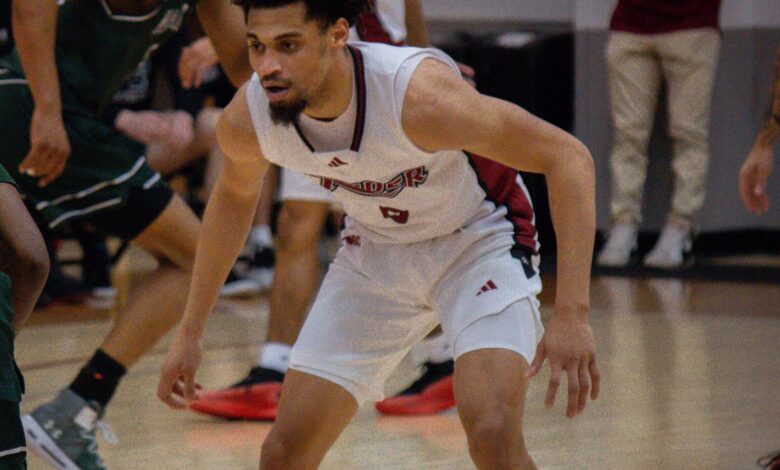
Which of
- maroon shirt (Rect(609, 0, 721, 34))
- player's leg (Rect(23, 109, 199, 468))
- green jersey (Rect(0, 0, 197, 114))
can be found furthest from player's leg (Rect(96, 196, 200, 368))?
maroon shirt (Rect(609, 0, 721, 34))

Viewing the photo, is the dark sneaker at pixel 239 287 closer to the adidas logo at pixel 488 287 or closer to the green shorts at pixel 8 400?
the adidas logo at pixel 488 287

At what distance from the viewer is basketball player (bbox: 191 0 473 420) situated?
15.1 ft

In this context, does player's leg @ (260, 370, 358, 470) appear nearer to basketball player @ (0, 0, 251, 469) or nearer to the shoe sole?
the shoe sole

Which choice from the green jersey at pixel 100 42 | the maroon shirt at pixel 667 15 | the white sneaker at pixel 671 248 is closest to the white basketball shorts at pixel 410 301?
the green jersey at pixel 100 42

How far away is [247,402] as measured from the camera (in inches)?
182

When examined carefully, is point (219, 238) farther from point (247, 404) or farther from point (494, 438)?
point (247, 404)

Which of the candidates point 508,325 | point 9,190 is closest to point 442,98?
point 508,325

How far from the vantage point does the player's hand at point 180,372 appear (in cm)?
305

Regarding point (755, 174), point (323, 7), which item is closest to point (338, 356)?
point (323, 7)

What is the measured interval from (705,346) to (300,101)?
3.40 m

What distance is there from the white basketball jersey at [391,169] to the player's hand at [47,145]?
38.5 inches

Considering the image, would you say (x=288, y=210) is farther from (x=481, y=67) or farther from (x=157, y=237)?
(x=481, y=67)

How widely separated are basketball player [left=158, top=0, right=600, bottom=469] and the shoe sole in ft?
2.67

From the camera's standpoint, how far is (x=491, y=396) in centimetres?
288
